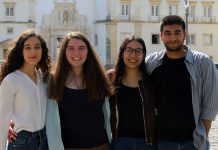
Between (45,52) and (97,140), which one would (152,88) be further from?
(45,52)

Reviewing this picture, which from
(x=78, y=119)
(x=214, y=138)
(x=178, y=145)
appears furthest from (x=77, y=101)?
(x=214, y=138)

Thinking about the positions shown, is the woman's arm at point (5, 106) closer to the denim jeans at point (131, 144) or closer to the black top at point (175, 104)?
the denim jeans at point (131, 144)

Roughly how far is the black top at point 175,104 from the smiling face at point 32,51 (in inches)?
50.9

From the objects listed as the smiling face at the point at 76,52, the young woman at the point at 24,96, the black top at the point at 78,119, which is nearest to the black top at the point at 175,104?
the black top at the point at 78,119

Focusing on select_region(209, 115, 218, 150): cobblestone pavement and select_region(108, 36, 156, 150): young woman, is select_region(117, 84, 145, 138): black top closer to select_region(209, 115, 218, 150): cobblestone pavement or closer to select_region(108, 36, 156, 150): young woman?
select_region(108, 36, 156, 150): young woman

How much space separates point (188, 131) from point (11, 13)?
41.7 metres

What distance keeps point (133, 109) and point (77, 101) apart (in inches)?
25.1

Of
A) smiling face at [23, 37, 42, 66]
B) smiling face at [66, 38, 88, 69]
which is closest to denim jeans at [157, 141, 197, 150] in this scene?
smiling face at [66, 38, 88, 69]

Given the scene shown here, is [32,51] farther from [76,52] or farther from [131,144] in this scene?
[131,144]

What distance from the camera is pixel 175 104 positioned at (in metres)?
4.79

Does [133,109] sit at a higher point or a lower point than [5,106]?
lower

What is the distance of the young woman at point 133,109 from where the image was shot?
16.0ft

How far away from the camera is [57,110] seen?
15.4 ft

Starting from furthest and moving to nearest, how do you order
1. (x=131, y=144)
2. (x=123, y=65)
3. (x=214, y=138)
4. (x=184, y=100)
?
(x=214, y=138)
(x=123, y=65)
(x=131, y=144)
(x=184, y=100)
